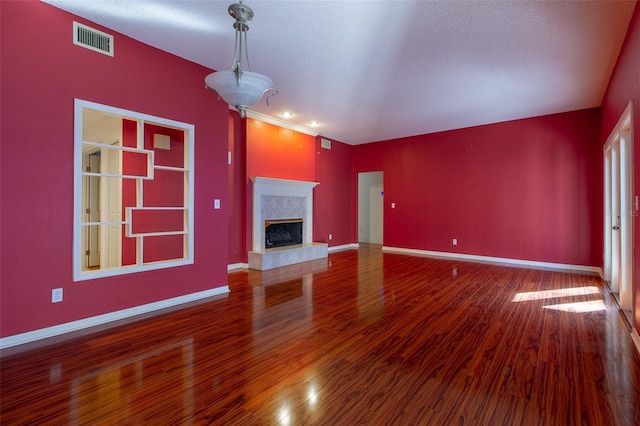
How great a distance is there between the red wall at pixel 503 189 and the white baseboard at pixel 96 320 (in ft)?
16.9

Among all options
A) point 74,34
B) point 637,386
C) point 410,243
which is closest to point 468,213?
point 410,243

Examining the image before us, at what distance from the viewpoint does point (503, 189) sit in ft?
20.5

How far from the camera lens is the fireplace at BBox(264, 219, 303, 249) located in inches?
240

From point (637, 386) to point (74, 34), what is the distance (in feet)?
16.9

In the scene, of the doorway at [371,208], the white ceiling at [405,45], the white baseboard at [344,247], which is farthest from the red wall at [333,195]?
the white ceiling at [405,45]

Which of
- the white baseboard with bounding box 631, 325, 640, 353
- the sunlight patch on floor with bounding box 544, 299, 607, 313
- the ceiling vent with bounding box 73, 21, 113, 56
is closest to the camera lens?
the white baseboard with bounding box 631, 325, 640, 353

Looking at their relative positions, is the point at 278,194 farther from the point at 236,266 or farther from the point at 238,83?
the point at 238,83

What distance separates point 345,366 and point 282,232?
14.4 ft

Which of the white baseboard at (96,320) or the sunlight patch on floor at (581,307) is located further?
the sunlight patch on floor at (581,307)

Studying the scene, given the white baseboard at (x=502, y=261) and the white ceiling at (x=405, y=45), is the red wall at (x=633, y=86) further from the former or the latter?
the white baseboard at (x=502, y=261)

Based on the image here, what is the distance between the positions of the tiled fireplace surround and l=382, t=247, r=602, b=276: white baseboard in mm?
2205

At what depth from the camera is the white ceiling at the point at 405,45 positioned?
2.72 meters

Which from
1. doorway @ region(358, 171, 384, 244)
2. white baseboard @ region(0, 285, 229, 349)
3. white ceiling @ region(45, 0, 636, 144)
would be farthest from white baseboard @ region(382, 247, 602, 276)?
white baseboard @ region(0, 285, 229, 349)

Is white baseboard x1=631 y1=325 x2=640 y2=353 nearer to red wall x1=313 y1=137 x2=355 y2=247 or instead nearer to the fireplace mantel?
the fireplace mantel
